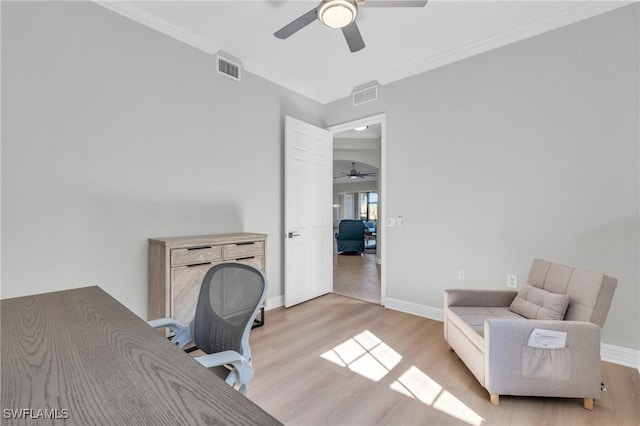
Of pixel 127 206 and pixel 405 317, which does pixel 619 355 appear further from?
pixel 127 206

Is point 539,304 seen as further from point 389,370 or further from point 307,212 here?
point 307,212

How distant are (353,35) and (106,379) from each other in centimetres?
255

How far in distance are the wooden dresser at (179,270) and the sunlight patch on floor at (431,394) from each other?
1796 millimetres

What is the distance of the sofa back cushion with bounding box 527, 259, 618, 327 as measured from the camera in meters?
1.82

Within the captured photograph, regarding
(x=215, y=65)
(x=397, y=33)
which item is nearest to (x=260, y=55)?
(x=215, y=65)

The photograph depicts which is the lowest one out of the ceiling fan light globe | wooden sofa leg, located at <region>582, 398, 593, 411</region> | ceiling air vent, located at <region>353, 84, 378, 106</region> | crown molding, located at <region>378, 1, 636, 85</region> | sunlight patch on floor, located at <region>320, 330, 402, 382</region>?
sunlight patch on floor, located at <region>320, 330, 402, 382</region>

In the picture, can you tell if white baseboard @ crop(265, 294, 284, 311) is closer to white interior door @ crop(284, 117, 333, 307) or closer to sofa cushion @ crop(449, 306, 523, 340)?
white interior door @ crop(284, 117, 333, 307)

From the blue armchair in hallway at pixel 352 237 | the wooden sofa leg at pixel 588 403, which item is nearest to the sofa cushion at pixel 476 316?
the wooden sofa leg at pixel 588 403

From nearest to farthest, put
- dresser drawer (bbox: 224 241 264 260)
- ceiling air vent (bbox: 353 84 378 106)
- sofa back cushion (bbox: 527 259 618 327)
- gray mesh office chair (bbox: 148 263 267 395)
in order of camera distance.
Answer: gray mesh office chair (bbox: 148 263 267 395) → sofa back cushion (bbox: 527 259 618 327) → dresser drawer (bbox: 224 241 264 260) → ceiling air vent (bbox: 353 84 378 106)

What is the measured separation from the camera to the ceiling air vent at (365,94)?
378 cm

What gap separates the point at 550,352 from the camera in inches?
69.3

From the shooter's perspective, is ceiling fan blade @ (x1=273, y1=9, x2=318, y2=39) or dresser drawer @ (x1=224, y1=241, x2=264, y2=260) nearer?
ceiling fan blade @ (x1=273, y1=9, x2=318, y2=39)

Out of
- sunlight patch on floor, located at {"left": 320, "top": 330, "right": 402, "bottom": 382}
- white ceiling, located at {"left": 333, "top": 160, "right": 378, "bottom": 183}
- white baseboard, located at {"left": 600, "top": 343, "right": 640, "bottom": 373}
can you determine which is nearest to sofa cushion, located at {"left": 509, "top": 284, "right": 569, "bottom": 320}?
white baseboard, located at {"left": 600, "top": 343, "right": 640, "bottom": 373}
